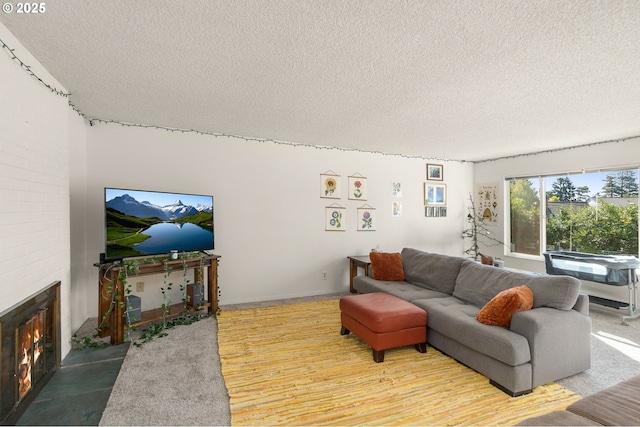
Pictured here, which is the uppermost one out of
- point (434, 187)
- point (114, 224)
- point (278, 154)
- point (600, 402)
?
point (278, 154)

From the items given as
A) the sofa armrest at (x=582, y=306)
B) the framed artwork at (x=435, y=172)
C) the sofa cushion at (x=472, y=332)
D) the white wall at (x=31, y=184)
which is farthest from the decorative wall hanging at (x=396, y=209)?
the white wall at (x=31, y=184)

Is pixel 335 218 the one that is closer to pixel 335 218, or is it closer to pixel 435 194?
pixel 335 218

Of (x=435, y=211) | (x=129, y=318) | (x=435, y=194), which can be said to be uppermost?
(x=435, y=194)

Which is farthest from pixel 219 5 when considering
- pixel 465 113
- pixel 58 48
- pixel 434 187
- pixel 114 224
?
pixel 434 187

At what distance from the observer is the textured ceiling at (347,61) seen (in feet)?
5.65

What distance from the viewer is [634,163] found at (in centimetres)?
415

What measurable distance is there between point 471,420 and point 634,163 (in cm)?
458

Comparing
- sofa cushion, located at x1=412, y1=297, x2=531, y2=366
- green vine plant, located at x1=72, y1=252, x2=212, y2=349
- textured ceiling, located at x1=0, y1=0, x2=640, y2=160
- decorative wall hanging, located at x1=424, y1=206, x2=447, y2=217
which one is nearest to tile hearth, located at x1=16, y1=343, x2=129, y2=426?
green vine plant, located at x1=72, y1=252, x2=212, y2=349

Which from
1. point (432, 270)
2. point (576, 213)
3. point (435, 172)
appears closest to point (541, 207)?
point (576, 213)

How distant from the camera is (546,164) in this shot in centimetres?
516

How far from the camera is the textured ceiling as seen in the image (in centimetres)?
172

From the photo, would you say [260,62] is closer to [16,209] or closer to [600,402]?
[16,209]

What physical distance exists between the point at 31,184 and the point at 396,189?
16.3 ft

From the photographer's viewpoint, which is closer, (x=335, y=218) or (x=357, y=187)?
(x=335, y=218)
